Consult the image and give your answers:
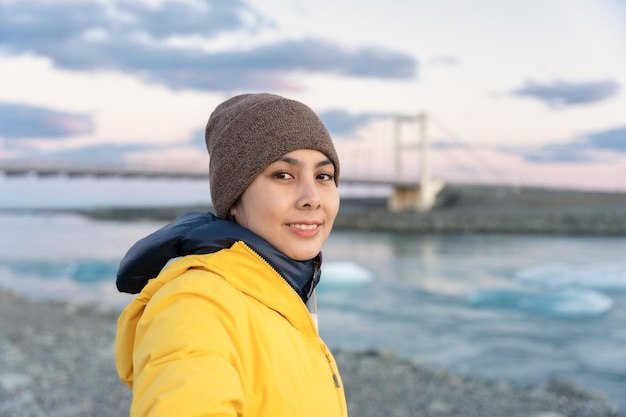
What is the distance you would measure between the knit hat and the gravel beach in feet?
9.12

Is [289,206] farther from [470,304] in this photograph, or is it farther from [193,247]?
[470,304]

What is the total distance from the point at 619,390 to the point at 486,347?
5.03ft

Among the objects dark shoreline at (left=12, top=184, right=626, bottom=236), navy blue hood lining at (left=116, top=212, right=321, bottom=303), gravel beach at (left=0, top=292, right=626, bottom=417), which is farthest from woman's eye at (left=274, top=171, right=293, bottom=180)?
dark shoreline at (left=12, top=184, right=626, bottom=236)

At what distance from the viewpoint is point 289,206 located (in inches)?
36.9

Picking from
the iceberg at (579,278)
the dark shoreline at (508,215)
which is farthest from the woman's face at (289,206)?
the dark shoreline at (508,215)

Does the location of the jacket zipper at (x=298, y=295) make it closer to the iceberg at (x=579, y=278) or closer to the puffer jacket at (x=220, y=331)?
the puffer jacket at (x=220, y=331)

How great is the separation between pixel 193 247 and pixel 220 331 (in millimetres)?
168

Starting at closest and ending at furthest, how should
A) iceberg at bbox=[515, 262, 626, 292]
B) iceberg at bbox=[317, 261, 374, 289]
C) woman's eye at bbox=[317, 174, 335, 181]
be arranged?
1. woman's eye at bbox=[317, 174, 335, 181]
2. iceberg at bbox=[515, 262, 626, 292]
3. iceberg at bbox=[317, 261, 374, 289]

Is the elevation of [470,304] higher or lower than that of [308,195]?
lower

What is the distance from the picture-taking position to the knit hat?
0.94 m

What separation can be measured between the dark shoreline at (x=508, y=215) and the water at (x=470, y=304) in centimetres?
886

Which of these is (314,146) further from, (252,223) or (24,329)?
(24,329)

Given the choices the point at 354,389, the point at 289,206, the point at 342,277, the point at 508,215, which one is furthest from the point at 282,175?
the point at 508,215

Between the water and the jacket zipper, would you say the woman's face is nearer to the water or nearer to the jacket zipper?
the jacket zipper
